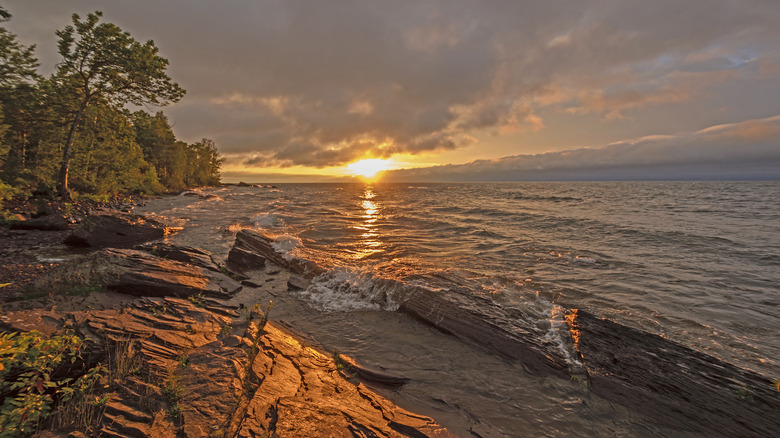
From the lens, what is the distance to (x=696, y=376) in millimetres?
6531

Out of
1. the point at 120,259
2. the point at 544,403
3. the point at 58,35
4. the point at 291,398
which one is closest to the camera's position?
the point at 291,398

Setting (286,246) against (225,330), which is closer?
(225,330)

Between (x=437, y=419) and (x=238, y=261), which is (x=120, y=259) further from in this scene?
(x=437, y=419)

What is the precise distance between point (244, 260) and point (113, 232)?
9.27 metres

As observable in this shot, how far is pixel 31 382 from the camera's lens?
3912 millimetres

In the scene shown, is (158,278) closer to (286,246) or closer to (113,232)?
(286,246)

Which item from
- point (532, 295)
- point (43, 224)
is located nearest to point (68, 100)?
point (43, 224)

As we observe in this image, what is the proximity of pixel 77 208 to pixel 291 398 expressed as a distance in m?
35.6

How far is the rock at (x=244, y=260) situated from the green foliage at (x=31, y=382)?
9.22 m

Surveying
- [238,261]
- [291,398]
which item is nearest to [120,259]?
[238,261]

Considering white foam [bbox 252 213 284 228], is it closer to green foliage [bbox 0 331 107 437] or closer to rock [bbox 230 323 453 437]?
rock [bbox 230 323 453 437]

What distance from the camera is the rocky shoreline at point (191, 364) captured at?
14.2 ft

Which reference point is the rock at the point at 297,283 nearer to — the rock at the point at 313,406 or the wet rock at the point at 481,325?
the wet rock at the point at 481,325

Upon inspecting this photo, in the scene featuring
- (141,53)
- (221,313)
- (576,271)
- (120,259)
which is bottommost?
(576,271)
